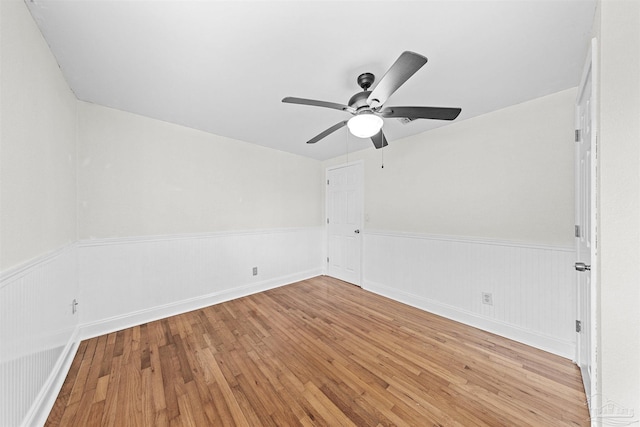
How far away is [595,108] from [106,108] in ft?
12.5

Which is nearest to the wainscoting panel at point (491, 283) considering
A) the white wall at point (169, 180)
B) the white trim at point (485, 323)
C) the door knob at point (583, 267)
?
the white trim at point (485, 323)

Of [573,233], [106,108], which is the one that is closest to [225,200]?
[106,108]

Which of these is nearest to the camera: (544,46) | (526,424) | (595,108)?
(595,108)

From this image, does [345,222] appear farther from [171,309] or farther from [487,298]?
[171,309]

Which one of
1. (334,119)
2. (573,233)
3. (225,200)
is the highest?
(334,119)

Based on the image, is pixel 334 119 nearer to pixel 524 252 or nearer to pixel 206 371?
pixel 524 252

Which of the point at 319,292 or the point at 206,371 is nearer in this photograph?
the point at 206,371

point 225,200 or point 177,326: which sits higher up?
point 225,200

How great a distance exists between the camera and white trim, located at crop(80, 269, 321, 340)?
2268 mm

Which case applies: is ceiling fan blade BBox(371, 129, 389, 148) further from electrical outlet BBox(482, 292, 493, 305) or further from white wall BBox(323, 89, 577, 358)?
electrical outlet BBox(482, 292, 493, 305)

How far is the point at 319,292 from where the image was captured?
3473 millimetres

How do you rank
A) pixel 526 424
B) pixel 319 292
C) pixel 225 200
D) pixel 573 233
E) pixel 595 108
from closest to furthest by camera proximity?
pixel 595 108, pixel 526 424, pixel 573 233, pixel 225 200, pixel 319 292

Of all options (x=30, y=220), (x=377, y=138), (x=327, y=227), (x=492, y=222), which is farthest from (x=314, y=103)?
(x=327, y=227)

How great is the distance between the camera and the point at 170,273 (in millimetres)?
2730
